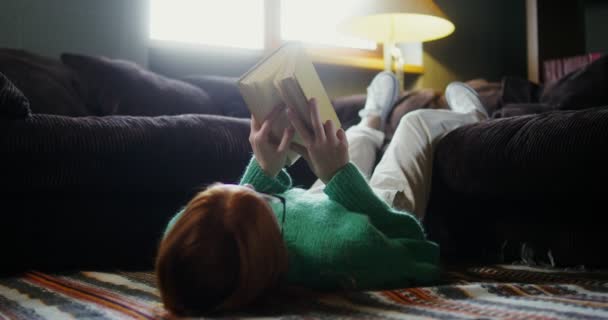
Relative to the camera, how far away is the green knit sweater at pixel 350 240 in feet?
2.58

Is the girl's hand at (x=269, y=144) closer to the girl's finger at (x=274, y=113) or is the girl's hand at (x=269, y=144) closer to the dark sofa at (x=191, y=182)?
the girl's finger at (x=274, y=113)

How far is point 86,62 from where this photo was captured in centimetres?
168

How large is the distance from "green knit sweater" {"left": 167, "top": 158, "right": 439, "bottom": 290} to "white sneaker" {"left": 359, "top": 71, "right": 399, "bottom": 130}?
3.14ft

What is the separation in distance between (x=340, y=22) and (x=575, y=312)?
77.1 inches

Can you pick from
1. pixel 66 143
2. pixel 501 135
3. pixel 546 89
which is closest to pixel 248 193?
pixel 66 143

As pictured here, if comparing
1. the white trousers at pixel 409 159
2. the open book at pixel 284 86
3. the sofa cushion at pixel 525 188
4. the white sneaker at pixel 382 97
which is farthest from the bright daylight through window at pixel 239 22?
the open book at pixel 284 86

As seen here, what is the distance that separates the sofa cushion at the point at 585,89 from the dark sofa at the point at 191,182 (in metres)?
0.72

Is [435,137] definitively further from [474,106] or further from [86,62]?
[86,62]

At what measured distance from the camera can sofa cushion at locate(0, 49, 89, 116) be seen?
1.31m

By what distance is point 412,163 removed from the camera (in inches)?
Result: 47.9

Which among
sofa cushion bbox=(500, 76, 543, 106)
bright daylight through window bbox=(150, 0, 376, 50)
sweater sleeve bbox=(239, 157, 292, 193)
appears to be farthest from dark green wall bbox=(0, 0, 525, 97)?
sweater sleeve bbox=(239, 157, 292, 193)

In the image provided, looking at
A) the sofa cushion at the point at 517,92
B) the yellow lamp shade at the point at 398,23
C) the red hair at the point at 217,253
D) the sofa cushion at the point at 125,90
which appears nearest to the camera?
the red hair at the point at 217,253

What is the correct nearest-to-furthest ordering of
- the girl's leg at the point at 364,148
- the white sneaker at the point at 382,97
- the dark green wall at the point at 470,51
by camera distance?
the girl's leg at the point at 364,148
the white sneaker at the point at 382,97
the dark green wall at the point at 470,51

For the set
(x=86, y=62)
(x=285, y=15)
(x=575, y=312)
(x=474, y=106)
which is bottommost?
(x=575, y=312)
